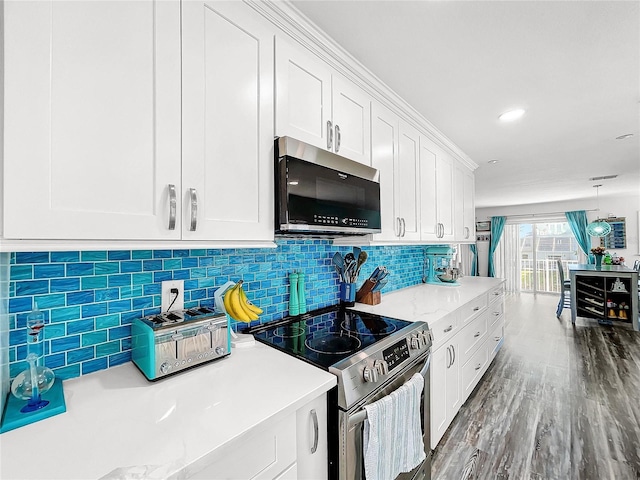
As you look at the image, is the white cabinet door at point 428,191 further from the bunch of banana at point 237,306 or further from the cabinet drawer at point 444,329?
the bunch of banana at point 237,306

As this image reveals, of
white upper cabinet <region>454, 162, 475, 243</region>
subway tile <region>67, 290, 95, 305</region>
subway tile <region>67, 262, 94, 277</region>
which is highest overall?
white upper cabinet <region>454, 162, 475, 243</region>

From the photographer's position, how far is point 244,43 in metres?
1.06

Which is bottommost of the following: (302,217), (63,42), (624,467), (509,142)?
(624,467)

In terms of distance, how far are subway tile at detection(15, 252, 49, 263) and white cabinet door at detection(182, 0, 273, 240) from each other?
455mm

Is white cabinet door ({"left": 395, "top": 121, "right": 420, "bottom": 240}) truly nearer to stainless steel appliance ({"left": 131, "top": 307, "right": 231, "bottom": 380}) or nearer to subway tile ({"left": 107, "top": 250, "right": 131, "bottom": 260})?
stainless steel appliance ({"left": 131, "top": 307, "right": 231, "bottom": 380})

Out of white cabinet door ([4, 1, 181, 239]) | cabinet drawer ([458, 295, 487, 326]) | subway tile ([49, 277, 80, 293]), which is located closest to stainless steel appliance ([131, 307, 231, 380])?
subway tile ([49, 277, 80, 293])

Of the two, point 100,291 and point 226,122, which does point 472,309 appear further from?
point 100,291

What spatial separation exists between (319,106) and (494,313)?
2.88 meters

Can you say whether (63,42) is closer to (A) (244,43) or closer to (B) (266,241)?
(A) (244,43)

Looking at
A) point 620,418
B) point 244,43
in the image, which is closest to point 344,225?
point 244,43

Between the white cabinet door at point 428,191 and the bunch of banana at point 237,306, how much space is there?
1.52m

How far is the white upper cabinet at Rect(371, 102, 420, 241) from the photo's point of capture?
1.76 metres

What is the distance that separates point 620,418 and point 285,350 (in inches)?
111

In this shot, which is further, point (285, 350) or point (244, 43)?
point (285, 350)
